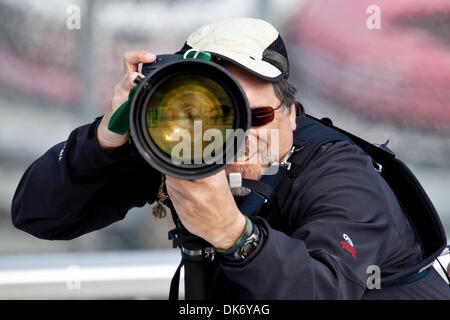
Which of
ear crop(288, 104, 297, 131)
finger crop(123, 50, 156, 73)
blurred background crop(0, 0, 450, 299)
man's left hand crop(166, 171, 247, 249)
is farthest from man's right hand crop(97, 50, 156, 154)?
blurred background crop(0, 0, 450, 299)

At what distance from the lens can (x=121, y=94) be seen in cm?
91

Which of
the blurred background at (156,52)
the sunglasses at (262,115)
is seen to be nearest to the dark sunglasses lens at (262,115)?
the sunglasses at (262,115)

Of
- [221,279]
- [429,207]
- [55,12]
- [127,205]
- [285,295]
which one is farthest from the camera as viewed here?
[55,12]

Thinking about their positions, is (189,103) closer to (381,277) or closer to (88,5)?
(381,277)

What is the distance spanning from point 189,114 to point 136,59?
237 mm

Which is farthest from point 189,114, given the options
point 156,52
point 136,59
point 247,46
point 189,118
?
point 156,52

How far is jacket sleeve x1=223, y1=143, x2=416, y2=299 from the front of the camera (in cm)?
73

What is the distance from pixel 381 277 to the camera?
984 millimetres

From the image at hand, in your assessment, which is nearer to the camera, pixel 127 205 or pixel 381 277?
pixel 381 277

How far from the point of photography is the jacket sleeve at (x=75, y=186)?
3.39 ft

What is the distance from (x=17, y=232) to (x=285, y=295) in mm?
1573

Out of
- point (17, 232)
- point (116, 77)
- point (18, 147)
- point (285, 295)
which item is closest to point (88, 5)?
point (116, 77)

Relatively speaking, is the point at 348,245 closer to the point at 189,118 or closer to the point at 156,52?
the point at 189,118

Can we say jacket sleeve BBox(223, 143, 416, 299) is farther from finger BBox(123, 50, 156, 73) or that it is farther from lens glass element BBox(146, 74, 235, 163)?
finger BBox(123, 50, 156, 73)
